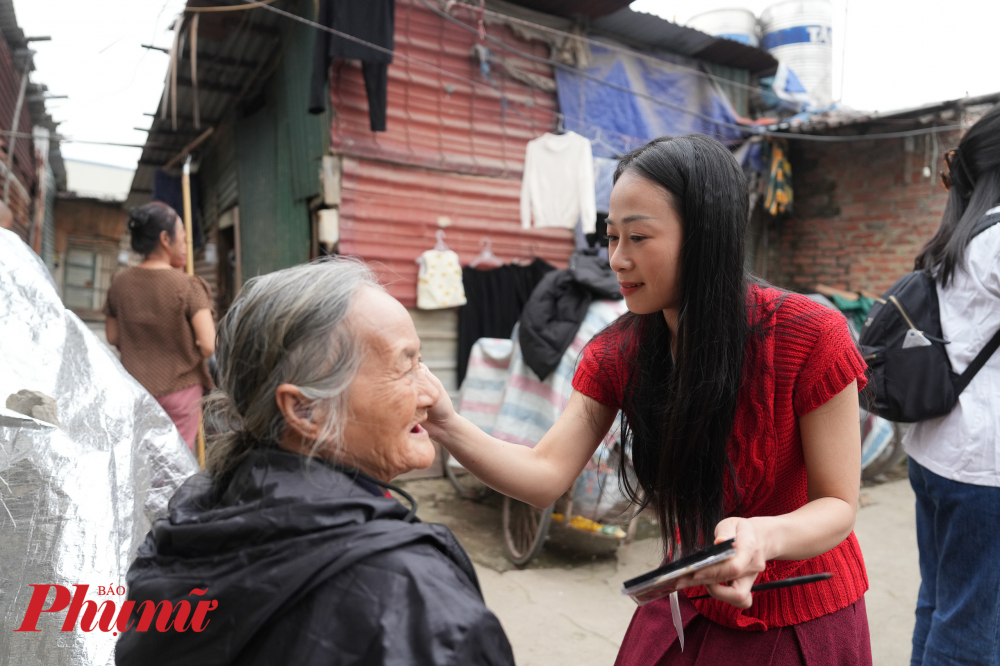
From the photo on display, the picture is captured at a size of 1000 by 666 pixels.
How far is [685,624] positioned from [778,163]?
7.67 meters

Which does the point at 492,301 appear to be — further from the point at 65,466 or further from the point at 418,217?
the point at 65,466

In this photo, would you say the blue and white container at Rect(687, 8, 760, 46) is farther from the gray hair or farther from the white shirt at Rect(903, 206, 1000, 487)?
the gray hair

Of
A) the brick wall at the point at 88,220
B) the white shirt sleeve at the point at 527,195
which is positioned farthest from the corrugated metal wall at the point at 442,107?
the brick wall at the point at 88,220

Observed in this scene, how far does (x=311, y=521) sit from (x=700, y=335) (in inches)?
33.9

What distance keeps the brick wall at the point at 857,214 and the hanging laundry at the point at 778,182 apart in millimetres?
585

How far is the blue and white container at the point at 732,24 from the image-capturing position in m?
Result: 8.78

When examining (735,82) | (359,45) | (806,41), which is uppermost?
(806,41)

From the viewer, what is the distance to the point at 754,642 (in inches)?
54.1

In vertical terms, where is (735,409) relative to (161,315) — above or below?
below

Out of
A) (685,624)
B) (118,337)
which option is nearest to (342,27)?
(118,337)

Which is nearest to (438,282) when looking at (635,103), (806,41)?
(635,103)

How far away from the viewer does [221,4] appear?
544cm

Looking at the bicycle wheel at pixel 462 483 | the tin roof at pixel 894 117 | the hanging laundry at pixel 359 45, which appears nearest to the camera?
the hanging laundry at pixel 359 45

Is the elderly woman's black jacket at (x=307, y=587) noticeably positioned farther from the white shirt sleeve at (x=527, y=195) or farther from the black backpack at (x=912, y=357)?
the white shirt sleeve at (x=527, y=195)
